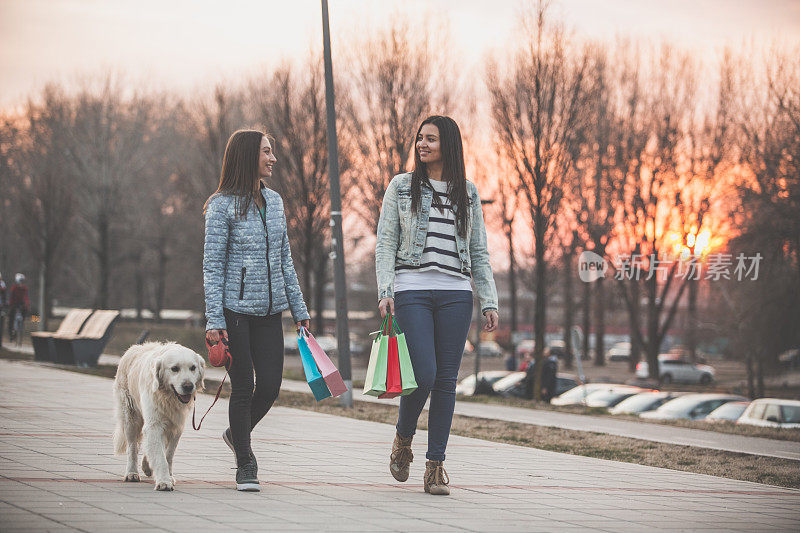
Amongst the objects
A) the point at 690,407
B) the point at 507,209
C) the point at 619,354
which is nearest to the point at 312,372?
the point at 690,407

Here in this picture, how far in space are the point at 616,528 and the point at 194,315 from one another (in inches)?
2590

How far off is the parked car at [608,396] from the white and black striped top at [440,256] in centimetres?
1806

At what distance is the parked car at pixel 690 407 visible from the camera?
20.3m

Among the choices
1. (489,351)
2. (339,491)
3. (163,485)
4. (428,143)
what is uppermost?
(428,143)

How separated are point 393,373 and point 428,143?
147 cm

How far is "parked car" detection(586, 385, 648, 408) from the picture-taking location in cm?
2341

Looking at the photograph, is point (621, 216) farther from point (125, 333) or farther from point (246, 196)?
point (246, 196)

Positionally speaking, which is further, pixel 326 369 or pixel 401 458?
pixel 401 458

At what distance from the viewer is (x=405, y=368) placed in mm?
5535

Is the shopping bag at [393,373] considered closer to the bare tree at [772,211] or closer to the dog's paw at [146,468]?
the dog's paw at [146,468]

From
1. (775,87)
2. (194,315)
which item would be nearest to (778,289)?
(775,87)

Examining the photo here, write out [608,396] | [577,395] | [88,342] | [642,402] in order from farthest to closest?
[577,395] → [608,396] → [642,402] → [88,342]

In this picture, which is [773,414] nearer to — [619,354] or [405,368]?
[405,368]

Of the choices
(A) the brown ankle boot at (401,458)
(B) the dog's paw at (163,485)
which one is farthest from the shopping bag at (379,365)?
(B) the dog's paw at (163,485)
